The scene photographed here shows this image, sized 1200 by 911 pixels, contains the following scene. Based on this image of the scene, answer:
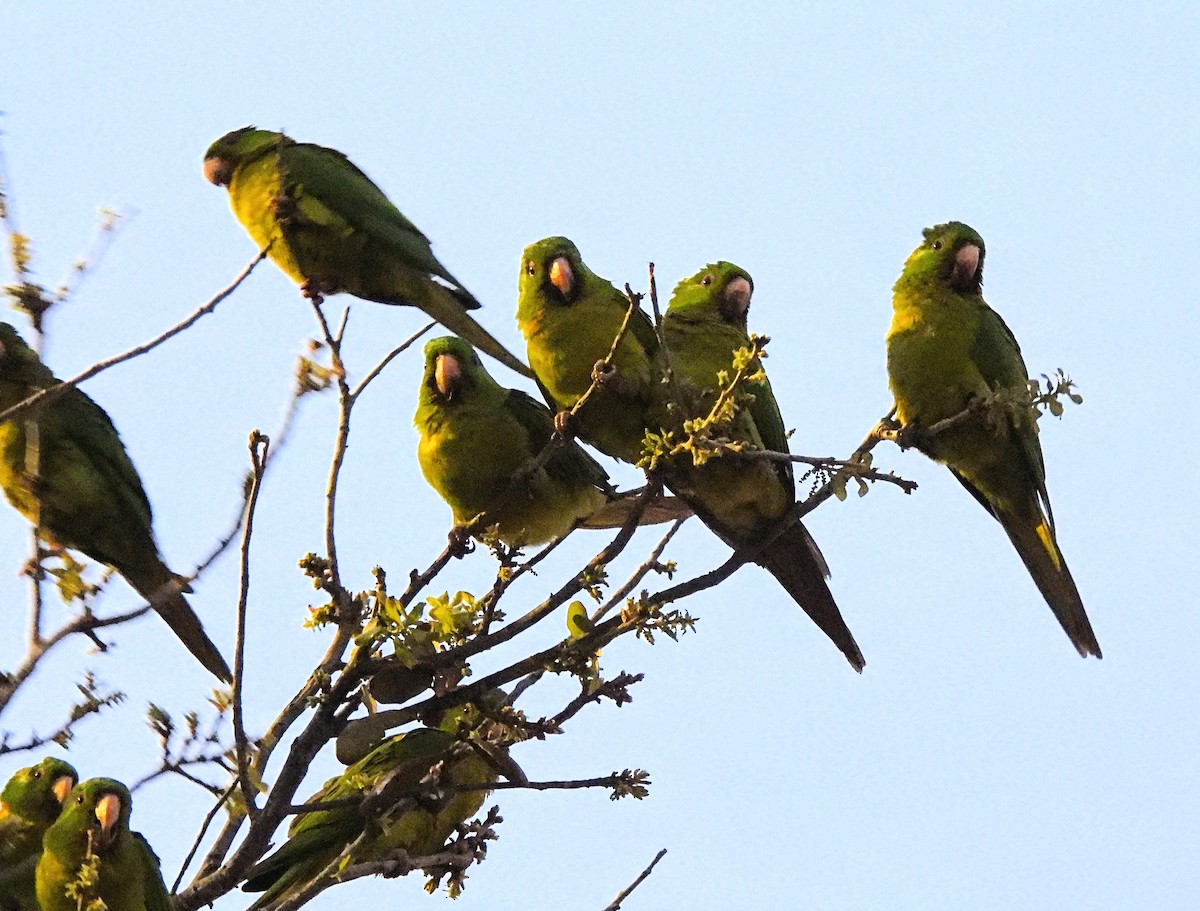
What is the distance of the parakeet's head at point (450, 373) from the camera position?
522cm

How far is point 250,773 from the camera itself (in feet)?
12.6

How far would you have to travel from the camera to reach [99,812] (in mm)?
4555

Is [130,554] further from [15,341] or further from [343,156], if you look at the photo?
[343,156]

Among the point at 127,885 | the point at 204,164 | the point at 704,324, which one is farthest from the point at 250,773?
the point at 204,164

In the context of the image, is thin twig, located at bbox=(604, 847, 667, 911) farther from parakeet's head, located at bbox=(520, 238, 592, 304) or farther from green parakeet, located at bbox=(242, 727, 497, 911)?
parakeet's head, located at bbox=(520, 238, 592, 304)

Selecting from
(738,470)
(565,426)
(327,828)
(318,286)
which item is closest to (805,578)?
(738,470)

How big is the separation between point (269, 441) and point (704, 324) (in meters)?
2.27

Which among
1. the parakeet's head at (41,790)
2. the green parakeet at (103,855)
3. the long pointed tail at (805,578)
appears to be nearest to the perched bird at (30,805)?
the parakeet's head at (41,790)

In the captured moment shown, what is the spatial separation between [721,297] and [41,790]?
3261 millimetres

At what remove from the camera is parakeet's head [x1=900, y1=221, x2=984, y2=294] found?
531 centimetres

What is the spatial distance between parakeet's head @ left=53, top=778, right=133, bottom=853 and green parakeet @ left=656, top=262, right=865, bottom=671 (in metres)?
2.17

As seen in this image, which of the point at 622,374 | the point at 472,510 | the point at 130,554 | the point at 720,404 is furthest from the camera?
the point at 130,554

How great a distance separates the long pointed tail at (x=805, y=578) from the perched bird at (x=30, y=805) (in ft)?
9.30

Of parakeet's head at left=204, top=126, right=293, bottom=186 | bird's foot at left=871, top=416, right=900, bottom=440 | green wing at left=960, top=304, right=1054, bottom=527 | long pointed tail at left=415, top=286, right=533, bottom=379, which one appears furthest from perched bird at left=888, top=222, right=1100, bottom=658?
parakeet's head at left=204, top=126, right=293, bottom=186
